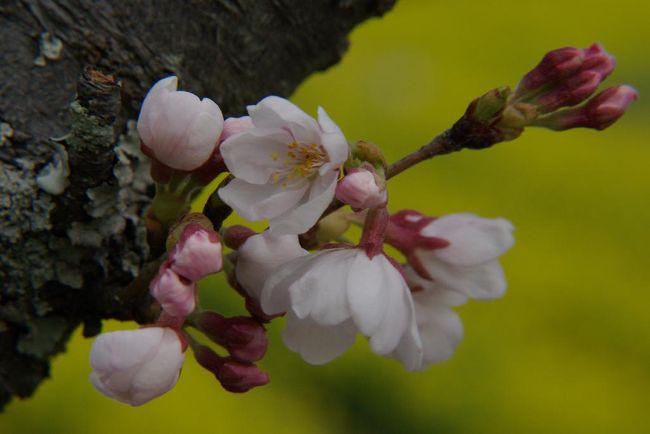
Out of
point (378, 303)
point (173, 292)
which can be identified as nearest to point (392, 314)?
point (378, 303)

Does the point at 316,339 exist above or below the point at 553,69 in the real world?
below

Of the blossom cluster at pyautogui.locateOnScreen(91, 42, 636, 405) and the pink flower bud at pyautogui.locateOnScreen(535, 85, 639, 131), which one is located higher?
the pink flower bud at pyautogui.locateOnScreen(535, 85, 639, 131)

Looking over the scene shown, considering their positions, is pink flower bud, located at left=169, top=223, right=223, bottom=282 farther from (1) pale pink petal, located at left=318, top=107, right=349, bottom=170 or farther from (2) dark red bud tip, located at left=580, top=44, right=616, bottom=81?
(2) dark red bud tip, located at left=580, top=44, right=616, bottom=81

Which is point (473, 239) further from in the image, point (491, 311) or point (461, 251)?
point (491, 311)

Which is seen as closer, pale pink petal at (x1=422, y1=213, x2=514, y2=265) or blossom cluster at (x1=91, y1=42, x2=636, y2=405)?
blossom cluster at (x1=91, y1=42, x2=636, y2=405)

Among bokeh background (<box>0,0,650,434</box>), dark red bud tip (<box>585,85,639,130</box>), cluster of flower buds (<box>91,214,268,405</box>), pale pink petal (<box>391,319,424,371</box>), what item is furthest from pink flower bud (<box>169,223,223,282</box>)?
bokeh background (<box>0,0,650,434</box>)

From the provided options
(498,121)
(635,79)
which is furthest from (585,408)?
(498,121)

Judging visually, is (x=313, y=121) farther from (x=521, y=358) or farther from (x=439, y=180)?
(x=439, y=180)
